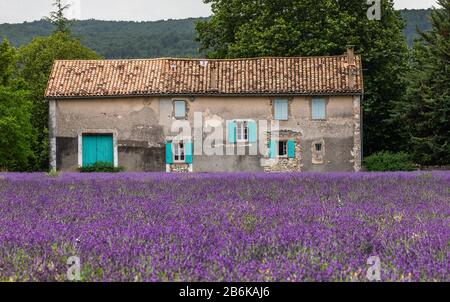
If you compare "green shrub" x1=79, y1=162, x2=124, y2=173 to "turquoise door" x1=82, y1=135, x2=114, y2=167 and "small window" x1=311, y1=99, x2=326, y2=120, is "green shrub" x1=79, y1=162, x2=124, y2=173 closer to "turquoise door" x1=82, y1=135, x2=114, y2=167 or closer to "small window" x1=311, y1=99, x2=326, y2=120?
"turquoise door" x1=82, y1=135, x2=114, y2=167

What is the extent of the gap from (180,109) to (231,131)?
8.21 feet

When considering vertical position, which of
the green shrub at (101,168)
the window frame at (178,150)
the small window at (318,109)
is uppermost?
the small window at (318,109)

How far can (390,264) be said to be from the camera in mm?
4172

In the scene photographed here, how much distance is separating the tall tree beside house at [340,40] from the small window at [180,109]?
6.18 meters

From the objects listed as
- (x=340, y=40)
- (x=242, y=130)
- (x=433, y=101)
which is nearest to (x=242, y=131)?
(x=242, y=130)

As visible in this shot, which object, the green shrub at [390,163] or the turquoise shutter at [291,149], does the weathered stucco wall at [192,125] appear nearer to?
the turquoise shutter at [291,149]

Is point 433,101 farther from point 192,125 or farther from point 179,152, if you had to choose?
point 179,152

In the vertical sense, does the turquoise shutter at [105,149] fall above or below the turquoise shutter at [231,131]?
below

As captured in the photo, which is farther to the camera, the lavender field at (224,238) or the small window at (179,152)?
the small window at (179,152)

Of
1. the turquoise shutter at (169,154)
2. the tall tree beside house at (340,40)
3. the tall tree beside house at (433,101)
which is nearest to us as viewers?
the tall tree beside house at (433,101)

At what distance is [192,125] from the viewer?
1244 inches

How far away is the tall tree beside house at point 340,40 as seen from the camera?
117 ft

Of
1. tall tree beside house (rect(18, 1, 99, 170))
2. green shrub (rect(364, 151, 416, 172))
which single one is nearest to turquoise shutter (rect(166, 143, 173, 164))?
green shrub (rect(364, 151, 416, 172))

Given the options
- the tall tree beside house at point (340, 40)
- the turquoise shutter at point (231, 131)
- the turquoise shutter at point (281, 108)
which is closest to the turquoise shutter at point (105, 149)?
the turquoise shutter at point (231, 131)
